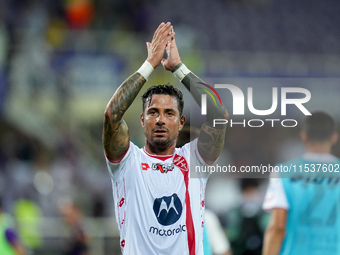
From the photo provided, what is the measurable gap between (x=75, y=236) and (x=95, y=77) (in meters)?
6.13

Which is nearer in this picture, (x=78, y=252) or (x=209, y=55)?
(x=78, y=252)

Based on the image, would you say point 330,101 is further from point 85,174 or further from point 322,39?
point 85,174

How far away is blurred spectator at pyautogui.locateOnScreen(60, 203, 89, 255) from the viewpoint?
12164mm

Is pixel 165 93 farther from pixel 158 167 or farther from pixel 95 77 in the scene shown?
pixel 95 77

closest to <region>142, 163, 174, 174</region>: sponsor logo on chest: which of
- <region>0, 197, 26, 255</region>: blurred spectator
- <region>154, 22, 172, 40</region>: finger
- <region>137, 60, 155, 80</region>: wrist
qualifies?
<region>137, 60, 155, 80</region>: wrist

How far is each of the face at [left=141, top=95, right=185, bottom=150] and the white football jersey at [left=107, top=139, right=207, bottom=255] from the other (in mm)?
164

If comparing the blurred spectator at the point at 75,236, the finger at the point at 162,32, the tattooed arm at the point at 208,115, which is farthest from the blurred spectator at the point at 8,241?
the finger at the point at 162,32

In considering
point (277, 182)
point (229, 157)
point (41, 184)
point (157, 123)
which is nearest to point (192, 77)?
point (157, 123)

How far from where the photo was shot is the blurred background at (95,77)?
13906 mm

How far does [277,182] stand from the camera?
596cm

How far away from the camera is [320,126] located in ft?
19.9

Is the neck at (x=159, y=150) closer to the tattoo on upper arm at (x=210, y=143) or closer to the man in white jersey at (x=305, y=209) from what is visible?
the tattoo on upper arm at (x=210, y=143)

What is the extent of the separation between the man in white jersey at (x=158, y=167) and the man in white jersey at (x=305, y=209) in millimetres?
1012

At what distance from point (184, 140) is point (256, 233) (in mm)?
3047
